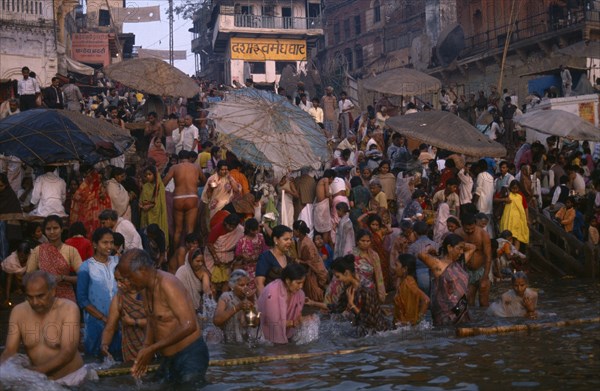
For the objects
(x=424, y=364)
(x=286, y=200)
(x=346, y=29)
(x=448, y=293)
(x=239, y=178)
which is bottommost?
(x=424, y=364)

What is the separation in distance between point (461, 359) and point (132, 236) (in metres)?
4.58

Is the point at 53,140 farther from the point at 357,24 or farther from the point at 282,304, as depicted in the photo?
the point at 357,24

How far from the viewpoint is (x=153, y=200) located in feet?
43.0

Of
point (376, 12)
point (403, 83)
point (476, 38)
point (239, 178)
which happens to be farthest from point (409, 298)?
point (376, 12)

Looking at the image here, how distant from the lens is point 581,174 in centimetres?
1805

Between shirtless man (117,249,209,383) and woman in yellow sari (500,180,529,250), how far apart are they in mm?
9205

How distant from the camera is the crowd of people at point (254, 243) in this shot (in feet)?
22.6

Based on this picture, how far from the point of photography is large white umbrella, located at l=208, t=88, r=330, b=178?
14016 mm

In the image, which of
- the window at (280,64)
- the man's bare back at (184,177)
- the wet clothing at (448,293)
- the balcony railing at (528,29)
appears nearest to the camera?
the wet clothing at (448,293)

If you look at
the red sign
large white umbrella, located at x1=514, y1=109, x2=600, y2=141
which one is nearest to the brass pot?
large white umbrella, located at x1=514, y1=109, x2=600, y2=141

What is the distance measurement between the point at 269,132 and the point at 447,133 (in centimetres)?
299

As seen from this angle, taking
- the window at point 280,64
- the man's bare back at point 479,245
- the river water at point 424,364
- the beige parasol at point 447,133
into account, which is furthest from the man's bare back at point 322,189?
the window at point 280,64

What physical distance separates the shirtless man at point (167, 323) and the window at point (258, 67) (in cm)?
4765

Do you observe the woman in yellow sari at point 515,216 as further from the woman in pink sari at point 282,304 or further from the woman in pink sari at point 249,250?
the woman in pink sari at point 282,304
